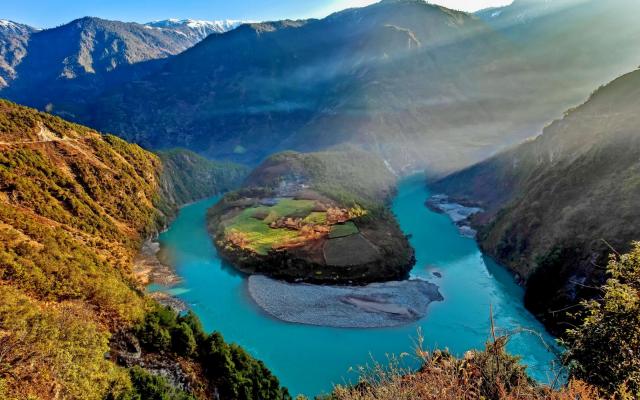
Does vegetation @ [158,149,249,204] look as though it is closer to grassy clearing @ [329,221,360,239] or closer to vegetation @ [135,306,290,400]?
grassy clearing @ [329,221,360,239]

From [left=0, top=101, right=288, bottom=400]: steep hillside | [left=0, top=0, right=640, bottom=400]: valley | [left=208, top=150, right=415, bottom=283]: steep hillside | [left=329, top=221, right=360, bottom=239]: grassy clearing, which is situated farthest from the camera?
[left=329, top=221, right=360, bottom=239]: grassy clearing

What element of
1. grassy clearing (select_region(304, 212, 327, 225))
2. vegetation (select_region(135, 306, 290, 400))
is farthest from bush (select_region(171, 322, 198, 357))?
grassy clearing (select_region(304, 212, 327, 225))

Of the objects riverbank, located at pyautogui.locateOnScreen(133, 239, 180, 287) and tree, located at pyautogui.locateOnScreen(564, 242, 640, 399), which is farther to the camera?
riverbank, located at pyautogui.locateOnScreen(133, 239, 180, 287)

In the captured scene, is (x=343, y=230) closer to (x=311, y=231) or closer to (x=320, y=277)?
(x=311, y=231)

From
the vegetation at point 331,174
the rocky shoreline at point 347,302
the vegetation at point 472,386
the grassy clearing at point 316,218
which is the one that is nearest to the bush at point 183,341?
the rocky shoreline at point 347,302

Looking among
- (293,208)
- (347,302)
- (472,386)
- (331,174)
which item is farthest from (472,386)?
(331,174)

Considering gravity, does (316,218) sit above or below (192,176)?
below
